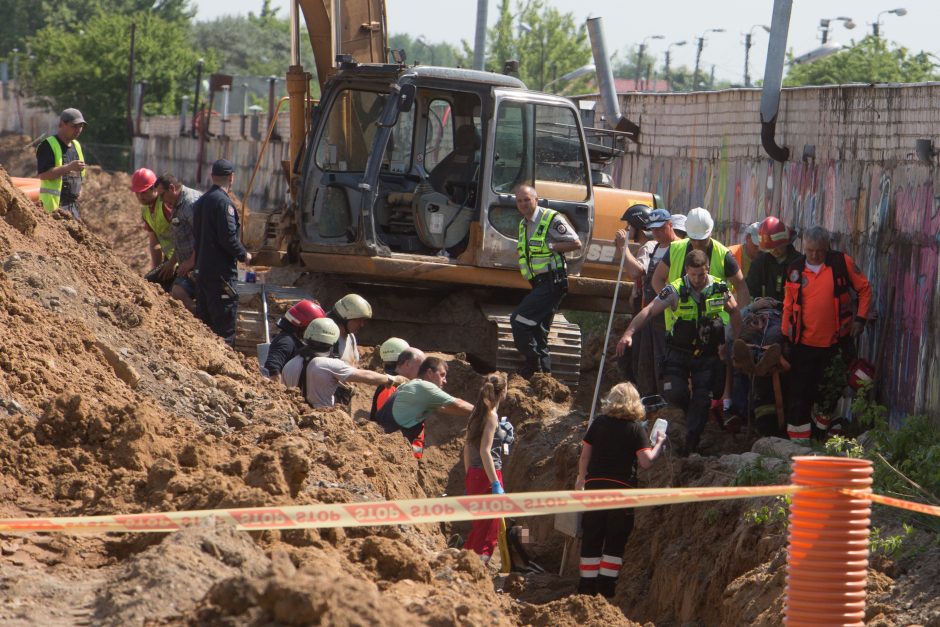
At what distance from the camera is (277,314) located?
42.5 ft

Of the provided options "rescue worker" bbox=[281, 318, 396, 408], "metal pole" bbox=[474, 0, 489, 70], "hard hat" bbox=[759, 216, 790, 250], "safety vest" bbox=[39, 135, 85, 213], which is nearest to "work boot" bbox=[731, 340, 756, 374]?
"hard hat" bbox=[759, 216, 790, 250]

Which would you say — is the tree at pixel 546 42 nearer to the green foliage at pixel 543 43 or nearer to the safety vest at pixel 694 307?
the green foliage at pixel 543 43

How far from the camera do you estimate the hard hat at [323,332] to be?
9.88 m

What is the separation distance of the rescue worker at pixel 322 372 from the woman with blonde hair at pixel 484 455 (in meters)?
1.04

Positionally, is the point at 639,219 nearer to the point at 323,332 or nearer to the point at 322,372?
the point at 323,332

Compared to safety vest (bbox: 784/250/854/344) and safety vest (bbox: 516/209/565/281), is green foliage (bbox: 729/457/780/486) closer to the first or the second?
safety vest (bbox: 784/250/854/344)

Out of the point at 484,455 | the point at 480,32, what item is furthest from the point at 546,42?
the point at 484,455

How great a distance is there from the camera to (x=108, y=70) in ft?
160

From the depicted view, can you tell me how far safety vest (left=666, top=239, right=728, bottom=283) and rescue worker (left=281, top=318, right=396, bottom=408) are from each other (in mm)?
2233

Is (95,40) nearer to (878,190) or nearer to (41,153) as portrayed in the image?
(41,153)

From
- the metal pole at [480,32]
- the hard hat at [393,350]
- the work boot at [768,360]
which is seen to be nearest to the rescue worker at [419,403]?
the hard hat at [393,350]

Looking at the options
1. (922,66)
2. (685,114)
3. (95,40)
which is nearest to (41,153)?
(685,114)

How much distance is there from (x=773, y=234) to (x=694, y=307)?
1744mm

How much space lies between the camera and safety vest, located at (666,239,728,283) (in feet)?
33.6
